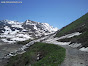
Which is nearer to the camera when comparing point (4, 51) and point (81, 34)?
point (81, 34)

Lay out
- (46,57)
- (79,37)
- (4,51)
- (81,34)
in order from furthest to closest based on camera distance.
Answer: (4,51), (81,34), (79,37), (46,57)

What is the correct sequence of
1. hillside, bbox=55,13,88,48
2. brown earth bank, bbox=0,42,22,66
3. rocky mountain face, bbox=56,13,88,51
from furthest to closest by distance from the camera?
brown earth bank, bbox=0,42,22,66 → hillside, bbox=55,13,88,48 → rocky mountain face, bbox=56,13,88,51

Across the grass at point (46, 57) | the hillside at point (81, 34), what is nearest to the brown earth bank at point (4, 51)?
the grass at point (46, 57)

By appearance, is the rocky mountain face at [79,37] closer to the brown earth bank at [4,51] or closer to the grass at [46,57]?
the grass at [46,57]

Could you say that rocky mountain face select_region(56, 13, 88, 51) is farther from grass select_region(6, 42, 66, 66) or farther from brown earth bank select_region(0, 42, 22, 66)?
brown earth bank select_region(0, 42, 22, 66)

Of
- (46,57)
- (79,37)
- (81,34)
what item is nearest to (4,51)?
(81,34)

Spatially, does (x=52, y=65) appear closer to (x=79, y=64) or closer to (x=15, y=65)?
(x=79, y=64)

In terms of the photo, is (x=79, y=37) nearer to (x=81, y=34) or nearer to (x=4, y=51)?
(x=81, y=34)

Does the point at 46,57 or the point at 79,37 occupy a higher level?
the point at 79,37

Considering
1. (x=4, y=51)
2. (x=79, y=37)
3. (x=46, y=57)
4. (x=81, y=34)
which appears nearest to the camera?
(x=46, y=57)

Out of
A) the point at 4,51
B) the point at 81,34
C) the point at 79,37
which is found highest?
the point at 81,34

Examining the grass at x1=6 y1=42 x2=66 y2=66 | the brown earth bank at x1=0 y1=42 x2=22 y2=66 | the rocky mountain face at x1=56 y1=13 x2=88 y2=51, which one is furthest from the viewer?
the brown earth bank at x1=0 y1=42 x2=22 y2=66

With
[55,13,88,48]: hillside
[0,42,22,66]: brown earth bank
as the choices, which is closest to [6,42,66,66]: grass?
[55,13,88,48]: hillside

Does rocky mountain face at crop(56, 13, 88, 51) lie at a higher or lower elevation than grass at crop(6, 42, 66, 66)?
higher
